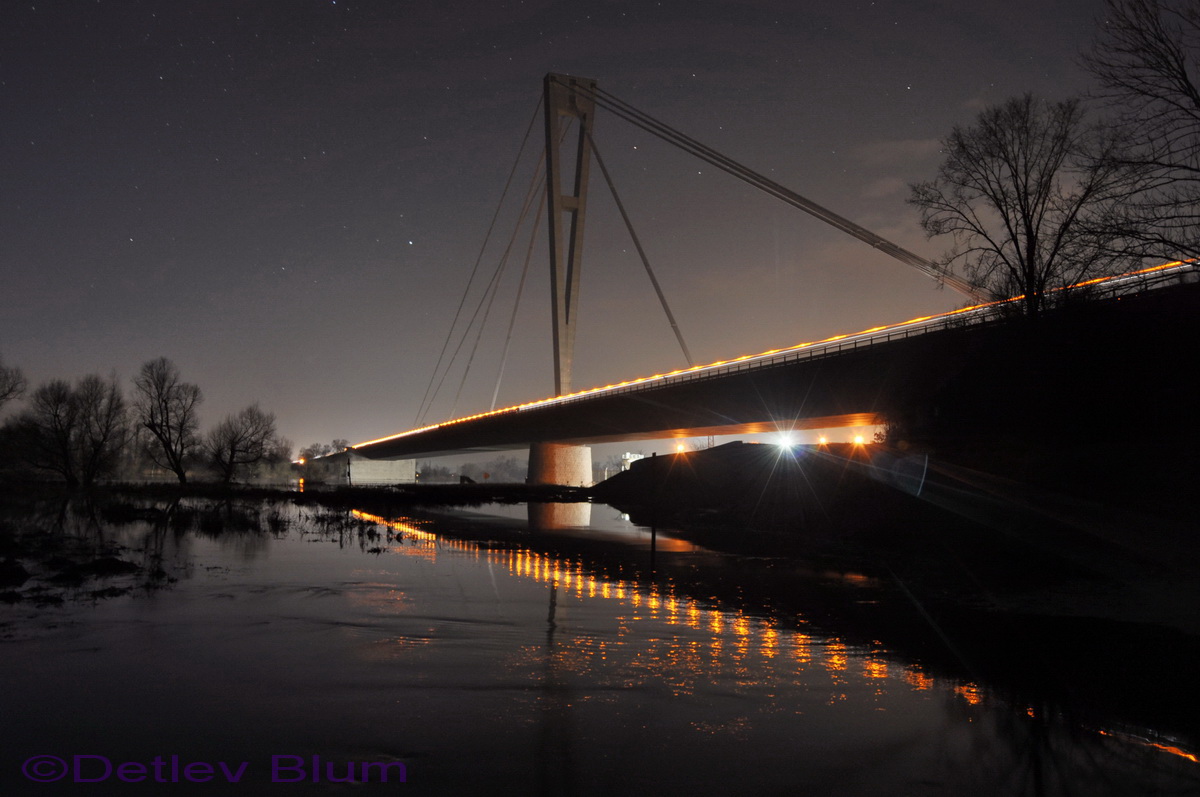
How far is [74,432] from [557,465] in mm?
44866

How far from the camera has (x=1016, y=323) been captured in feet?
78.8

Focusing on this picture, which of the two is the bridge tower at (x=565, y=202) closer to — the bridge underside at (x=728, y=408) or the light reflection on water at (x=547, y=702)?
the bridge underside at (x=728, y=408)

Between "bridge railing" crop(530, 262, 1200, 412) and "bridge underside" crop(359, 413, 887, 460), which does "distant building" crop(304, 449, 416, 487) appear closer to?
"bridge underside" crop(359, 413, 887, 460)

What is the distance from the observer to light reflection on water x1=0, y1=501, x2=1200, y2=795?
579cm

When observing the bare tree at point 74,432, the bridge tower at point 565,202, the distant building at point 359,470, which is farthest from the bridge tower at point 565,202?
the distant building at point 359,470

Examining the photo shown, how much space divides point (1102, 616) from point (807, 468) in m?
19.7

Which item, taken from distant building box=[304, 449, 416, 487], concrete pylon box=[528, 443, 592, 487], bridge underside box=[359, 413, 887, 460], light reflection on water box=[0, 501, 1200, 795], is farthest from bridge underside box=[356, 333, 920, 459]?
distant building box=[304, 449, 416, 487]

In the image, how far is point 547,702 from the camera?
7.30 m

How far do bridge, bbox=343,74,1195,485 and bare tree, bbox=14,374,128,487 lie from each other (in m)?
31.6

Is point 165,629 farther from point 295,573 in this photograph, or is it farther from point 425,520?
point 425,520

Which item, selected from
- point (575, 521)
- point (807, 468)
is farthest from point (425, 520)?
point (807, 468)

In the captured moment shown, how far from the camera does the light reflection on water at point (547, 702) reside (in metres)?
5.79

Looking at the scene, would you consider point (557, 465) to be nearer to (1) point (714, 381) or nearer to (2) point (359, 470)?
(1) point (714, 381)

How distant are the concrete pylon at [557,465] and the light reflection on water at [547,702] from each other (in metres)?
62.9
